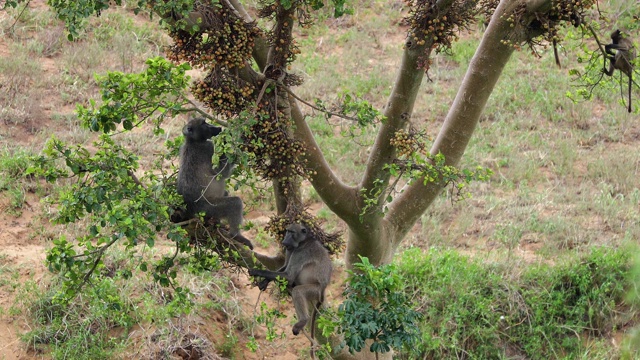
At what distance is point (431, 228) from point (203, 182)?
4753mm

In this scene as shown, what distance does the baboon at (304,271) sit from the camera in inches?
270

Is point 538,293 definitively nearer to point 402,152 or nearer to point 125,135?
point 402,152

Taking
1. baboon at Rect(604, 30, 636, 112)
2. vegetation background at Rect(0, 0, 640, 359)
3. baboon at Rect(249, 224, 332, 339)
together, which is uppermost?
baboon at Rect(604, 30, 636, 112)

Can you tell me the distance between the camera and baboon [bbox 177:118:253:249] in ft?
24.1

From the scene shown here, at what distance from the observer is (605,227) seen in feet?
36.3

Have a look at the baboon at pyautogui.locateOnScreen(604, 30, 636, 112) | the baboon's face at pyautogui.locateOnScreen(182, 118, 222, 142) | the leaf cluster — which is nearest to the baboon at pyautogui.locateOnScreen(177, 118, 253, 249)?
the baboon's face at pyautogui.locateOnScreen(182, 118, 222, 142)

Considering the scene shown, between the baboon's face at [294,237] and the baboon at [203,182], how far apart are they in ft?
1.99

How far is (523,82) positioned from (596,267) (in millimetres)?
4886

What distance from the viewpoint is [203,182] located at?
25.0 feet

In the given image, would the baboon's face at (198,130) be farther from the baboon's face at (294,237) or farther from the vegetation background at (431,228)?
the baboon's face at (294,237)

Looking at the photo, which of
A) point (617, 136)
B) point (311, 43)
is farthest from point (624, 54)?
point (311, 43)

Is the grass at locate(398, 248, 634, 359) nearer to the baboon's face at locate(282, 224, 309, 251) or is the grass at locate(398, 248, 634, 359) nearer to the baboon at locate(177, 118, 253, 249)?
the baboon's face at locate(282, 224, 309, 251)

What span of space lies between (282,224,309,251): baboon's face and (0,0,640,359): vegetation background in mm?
717

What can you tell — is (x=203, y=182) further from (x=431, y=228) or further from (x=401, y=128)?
(x=431, y=228)
